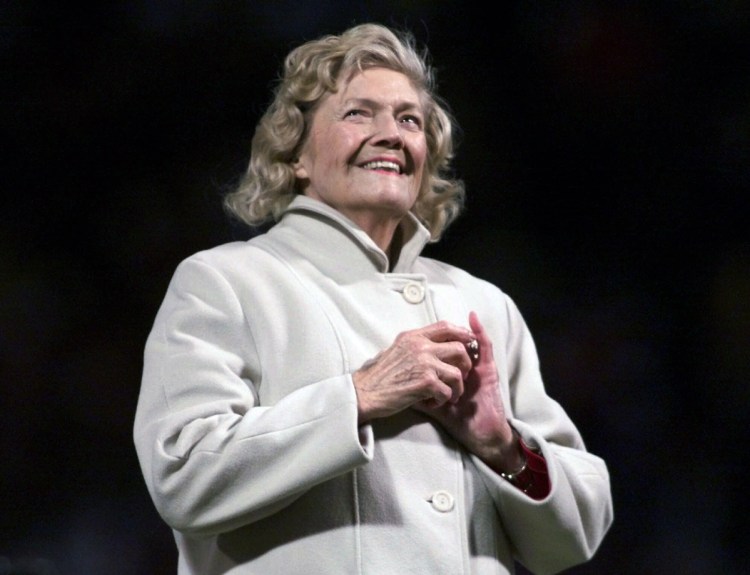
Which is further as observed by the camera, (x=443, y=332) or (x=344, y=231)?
(x=344, y=231)

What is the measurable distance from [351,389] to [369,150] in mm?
499

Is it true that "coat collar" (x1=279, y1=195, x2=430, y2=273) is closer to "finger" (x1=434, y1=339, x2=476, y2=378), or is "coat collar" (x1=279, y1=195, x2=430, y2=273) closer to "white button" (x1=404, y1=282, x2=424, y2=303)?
"white button" (x1=404, y1=282, x2=424, y2=303)

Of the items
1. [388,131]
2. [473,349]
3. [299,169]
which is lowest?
[473,349]

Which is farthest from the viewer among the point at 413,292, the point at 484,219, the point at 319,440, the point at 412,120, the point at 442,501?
the point at 484,219

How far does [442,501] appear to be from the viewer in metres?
1.87

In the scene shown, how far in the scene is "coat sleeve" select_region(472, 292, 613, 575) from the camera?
1.92 metres

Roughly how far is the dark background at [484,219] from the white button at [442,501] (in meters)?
1.33

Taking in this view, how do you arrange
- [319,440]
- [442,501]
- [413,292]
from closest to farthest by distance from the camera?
1. [319,440]
2. [442,501]
3. [413,292]

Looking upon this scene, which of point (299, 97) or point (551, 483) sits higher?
point (299, 97)

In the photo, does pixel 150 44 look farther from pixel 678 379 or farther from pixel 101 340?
pixel 678 379

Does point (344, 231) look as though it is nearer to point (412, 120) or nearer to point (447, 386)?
point (412, 120)

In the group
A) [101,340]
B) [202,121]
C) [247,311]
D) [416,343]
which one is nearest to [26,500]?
[101,340]

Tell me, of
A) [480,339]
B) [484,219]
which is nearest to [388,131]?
[480,339]

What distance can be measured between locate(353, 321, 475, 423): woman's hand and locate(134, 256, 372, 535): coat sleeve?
0.03 meters
